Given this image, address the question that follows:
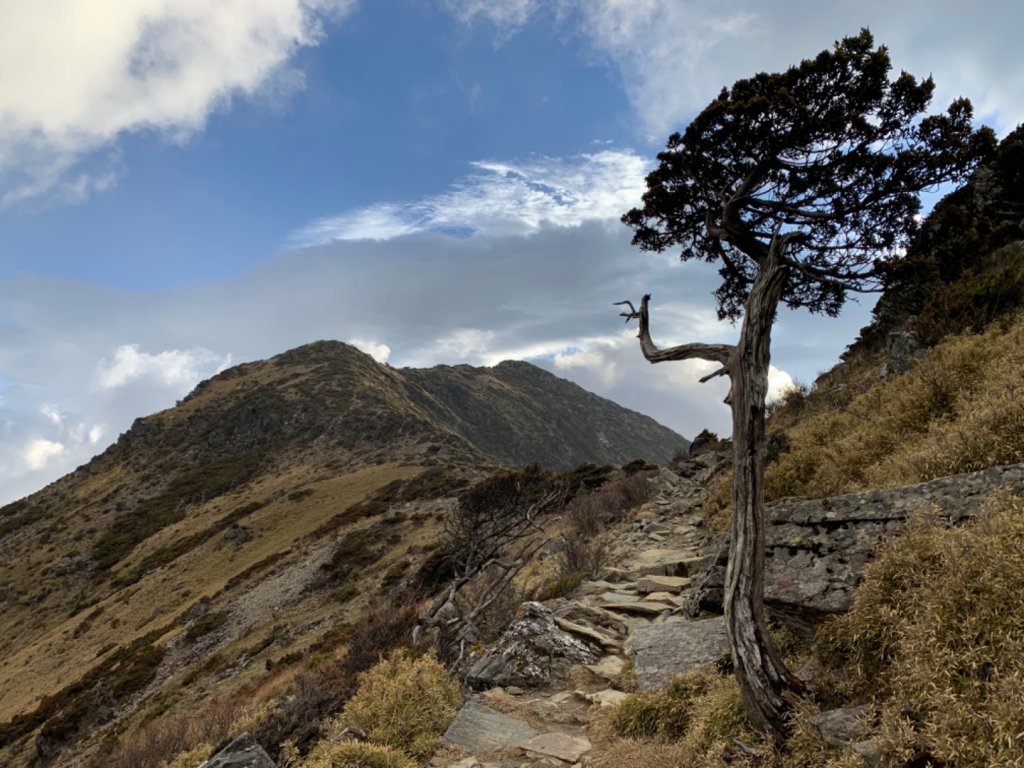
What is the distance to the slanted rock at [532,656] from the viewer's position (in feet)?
28.2

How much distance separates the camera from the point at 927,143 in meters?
8.34

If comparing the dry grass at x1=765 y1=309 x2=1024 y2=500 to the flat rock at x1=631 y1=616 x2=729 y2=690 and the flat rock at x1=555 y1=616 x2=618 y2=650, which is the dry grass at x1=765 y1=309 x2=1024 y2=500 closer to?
the flat rock at x1=631 y1=616 x2=729 y2=690

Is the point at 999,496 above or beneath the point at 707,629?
above

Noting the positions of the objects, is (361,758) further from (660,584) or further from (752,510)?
(660,584)

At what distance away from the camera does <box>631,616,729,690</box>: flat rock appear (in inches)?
271

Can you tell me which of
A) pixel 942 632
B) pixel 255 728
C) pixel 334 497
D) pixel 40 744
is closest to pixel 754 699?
pixel 942 632

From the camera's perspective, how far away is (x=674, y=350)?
7707 mm

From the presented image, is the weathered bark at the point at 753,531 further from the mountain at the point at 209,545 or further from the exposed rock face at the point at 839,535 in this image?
the mountain at the point at 209,545

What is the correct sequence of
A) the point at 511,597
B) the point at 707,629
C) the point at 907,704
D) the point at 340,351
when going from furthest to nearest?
the point at 340,351 < the point at 511,597 < the point at 707,629 < the point at 907,704

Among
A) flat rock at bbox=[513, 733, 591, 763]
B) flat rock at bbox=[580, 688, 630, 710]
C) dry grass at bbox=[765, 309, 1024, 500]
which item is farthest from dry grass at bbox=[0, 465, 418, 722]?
dry grass at bbox=[765, 309, 1024, 500]

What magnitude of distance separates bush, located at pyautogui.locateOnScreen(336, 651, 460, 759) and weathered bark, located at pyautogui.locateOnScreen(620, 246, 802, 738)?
4.23 meters

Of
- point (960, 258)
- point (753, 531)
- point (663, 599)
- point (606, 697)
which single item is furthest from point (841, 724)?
point (960, 258)

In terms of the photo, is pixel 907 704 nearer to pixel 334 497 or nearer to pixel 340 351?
pixel 334 497

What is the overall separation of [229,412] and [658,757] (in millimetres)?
122554
